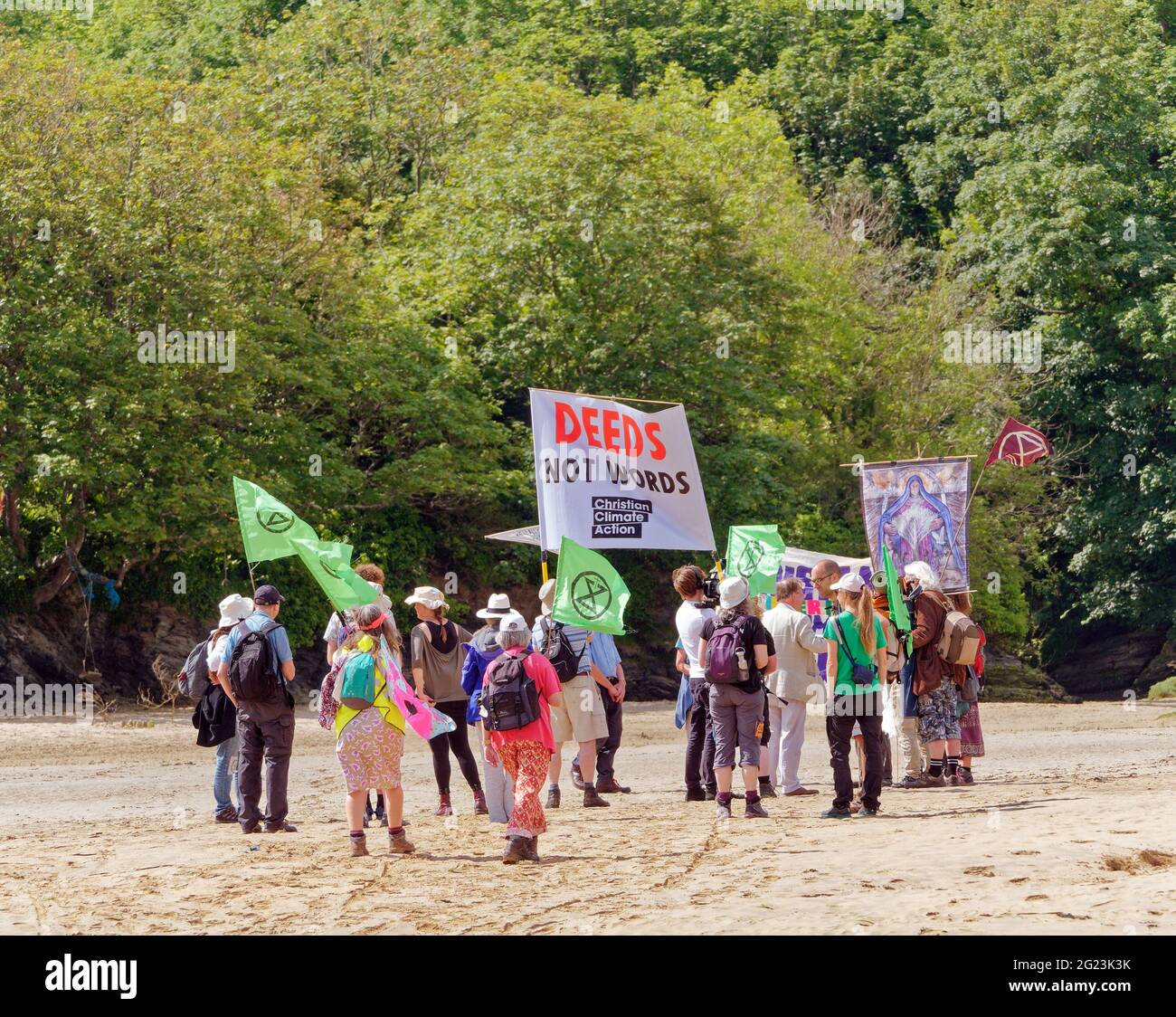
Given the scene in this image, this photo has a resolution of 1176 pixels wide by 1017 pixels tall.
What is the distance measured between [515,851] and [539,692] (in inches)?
40.6

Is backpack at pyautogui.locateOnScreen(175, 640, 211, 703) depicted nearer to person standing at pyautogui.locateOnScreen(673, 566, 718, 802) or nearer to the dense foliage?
person standing at pyautogui.locateOnScreen(673, 566, 718, 802)

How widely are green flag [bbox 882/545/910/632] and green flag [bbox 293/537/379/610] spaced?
14.2 feet

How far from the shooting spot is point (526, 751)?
10836mm

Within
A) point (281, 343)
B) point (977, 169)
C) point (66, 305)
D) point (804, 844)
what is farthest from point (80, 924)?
point (977, 169)

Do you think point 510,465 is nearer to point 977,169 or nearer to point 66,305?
point 66,305

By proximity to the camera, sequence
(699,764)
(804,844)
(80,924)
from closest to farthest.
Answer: (80,924) < (804,844) < (699,764)

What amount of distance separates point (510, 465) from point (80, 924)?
2790 cm

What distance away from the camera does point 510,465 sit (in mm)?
36562

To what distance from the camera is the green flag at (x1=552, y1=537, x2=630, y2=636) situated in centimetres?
1246

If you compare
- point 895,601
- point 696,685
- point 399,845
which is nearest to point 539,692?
point 399,845

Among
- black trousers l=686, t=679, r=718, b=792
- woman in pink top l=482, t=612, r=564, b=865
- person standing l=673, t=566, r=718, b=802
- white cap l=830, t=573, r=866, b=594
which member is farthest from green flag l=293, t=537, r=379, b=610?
white cap l=830, t=573, r=866, b=594

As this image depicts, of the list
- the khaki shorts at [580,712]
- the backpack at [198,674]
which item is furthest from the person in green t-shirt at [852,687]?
the backpack at [198,674]

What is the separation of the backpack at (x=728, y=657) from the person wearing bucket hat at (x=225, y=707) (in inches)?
134

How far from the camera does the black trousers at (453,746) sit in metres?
13.0
